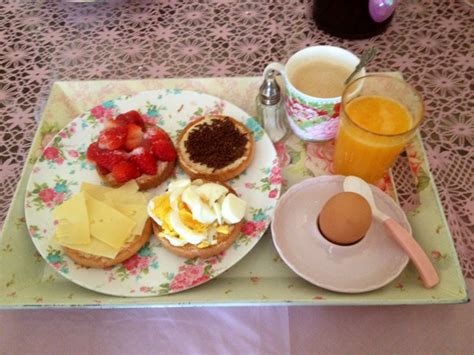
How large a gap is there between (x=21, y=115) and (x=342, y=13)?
38.1 inches

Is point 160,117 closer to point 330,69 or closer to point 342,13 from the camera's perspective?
point 330,69

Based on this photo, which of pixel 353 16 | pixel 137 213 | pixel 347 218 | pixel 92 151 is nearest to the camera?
pixel 347 218

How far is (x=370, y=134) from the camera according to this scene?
893mm

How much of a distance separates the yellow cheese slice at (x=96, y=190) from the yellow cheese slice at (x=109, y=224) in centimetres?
4

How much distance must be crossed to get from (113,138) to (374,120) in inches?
23.9

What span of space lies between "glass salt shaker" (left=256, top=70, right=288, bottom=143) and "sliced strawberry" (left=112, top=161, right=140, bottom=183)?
34 centimetres

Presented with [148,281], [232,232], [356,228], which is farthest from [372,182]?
[148,281]

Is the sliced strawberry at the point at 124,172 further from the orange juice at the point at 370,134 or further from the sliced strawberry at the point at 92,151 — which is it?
the orange juice at the point at 370,134

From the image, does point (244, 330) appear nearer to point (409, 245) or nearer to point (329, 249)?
point (329, 249)

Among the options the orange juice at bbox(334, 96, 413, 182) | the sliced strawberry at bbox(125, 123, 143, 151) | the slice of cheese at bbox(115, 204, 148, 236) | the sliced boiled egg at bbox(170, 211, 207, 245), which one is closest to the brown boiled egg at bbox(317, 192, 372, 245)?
the orange juice at bbox(334, 96, 413, 182)

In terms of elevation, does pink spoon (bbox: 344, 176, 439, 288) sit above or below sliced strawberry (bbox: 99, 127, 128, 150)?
below

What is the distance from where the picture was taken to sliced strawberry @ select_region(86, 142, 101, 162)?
1.05 meters

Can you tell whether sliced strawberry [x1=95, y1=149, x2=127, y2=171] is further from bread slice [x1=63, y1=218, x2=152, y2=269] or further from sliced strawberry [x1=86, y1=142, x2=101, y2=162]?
bread slice [x1=63, y1=218, x2=152, y2=269]

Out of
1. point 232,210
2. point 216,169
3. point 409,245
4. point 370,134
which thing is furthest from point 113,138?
point 409,245
